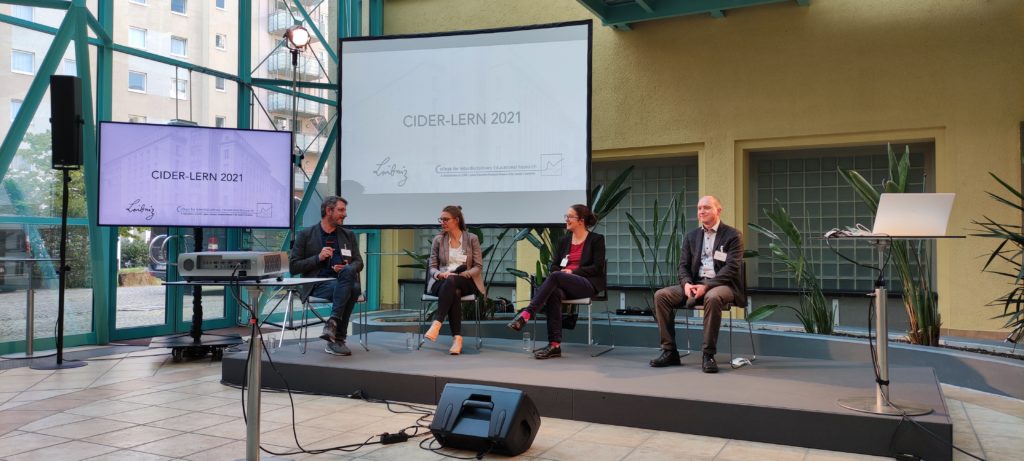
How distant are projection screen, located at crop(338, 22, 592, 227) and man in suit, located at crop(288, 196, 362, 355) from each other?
79cm

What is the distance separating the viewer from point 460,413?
113 inches

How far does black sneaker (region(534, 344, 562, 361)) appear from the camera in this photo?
4258mm

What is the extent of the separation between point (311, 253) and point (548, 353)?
1.73m

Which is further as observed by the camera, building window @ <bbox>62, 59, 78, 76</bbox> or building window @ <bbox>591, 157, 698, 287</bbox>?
building window @ <bbox>591, 157, 698, 287</bbox>

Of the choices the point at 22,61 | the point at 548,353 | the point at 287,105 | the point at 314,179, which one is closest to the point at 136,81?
the point at 22,61

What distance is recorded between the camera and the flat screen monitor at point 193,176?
523 cm

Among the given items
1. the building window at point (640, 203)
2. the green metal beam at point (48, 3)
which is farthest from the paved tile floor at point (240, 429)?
the building window at point (640, 203)

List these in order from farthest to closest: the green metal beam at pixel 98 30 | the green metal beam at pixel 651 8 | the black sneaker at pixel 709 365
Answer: the green metal beam at pixel 651 8 < the green metal beam at pixel 98 30 < the black sneaker at pixel 709 365

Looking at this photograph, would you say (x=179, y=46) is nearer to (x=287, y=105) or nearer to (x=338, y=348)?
(x=287, y=105)

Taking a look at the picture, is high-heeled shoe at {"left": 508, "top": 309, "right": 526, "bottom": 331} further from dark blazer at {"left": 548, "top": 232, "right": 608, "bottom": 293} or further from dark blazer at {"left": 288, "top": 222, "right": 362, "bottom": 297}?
dark blazer at {"left": 288, "top": 222, "right": 362, "bottom": 297}

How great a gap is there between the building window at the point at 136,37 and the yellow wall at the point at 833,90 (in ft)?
12.9

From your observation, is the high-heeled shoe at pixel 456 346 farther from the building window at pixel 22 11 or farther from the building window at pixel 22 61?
the building window at pixel 22 11

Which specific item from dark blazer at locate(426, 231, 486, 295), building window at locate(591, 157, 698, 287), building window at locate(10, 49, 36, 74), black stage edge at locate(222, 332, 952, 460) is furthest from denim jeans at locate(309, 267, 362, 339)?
building window at locate(591, 157, 698, 287)

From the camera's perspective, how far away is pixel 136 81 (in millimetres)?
6352
